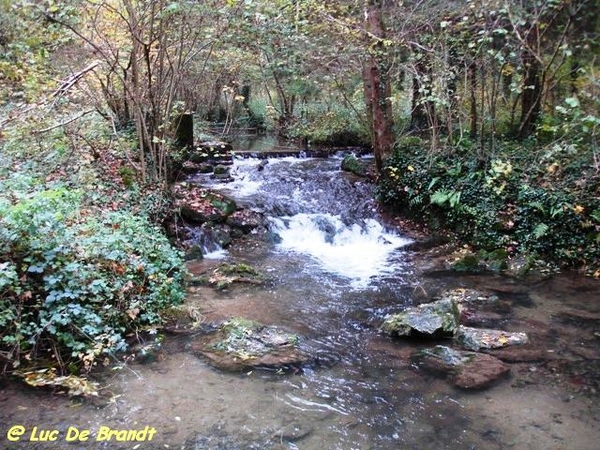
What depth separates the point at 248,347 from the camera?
Result: 546 centimetres

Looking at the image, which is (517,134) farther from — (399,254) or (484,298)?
(484,298)

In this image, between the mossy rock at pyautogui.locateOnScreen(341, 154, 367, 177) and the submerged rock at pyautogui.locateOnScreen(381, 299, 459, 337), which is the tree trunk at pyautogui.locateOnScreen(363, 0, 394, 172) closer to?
the mossy rock at pyautogui.locateOnScreen(341, 154, 367, 177)

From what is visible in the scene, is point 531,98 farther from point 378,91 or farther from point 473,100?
point 378,91

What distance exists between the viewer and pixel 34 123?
309 inches

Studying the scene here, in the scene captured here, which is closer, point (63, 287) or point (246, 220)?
point (63, 287)

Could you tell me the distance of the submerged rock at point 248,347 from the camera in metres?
5.23

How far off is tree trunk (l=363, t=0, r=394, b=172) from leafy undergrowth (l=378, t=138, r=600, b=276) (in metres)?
1.18

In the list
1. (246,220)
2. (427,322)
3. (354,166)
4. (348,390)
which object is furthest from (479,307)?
(354,166)

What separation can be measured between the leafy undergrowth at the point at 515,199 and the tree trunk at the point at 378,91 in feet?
3.88

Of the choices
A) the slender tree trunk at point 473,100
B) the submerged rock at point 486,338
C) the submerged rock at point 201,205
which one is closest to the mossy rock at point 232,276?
the submerged rock at point 201,205

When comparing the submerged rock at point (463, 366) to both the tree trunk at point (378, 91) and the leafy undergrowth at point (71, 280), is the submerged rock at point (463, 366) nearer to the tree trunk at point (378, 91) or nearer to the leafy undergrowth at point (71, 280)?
the leafy undergrowth at point (71, 280)

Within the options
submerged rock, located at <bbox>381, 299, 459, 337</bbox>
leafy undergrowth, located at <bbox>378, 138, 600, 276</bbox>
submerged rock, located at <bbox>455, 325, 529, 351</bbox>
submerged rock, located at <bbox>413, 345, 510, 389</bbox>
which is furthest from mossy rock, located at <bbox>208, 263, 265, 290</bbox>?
leafy undergrowth, located at <bbox>378, 138, 600, 276</bbox>

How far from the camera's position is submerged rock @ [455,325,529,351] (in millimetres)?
5809

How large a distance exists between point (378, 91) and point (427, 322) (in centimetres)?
840
